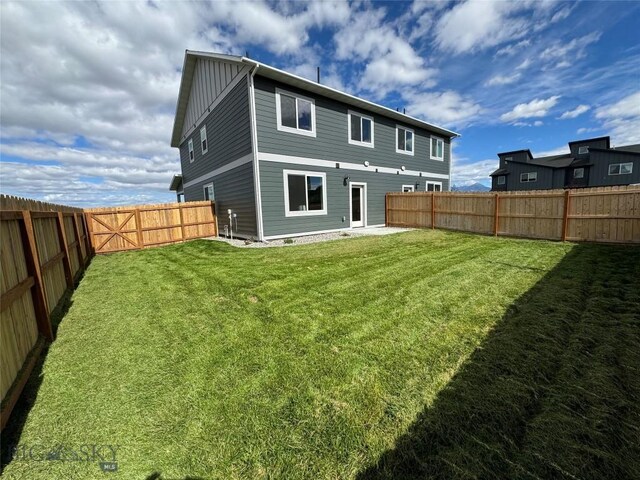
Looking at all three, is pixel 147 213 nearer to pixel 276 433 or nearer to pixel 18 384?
pixel 18 384

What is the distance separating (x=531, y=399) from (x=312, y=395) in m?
1.79

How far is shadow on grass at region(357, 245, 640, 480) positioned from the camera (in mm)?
1624

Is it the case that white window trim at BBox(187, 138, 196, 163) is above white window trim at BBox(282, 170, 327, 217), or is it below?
above

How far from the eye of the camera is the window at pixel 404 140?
48.3 ft

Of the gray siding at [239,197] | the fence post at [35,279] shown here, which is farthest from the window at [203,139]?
the fence post at [35,279]

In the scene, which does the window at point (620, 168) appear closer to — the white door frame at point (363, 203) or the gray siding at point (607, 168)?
the gray siding at point (607, 168)

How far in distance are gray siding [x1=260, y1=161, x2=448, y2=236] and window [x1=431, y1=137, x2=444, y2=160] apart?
2557 mm

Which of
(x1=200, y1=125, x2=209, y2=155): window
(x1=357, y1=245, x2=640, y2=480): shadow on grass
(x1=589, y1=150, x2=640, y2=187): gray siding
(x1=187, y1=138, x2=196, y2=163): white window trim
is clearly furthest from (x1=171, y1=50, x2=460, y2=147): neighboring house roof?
(x1=589, y1=150, x2=640, y2=187): gray siding

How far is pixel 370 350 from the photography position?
2.89 m

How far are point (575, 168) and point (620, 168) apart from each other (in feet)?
10.8

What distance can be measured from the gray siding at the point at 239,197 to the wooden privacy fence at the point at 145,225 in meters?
0.73

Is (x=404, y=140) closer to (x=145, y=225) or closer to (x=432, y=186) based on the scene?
(x=432, y=186)

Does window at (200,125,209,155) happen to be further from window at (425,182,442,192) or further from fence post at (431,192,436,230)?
window at (425,182,442,192)

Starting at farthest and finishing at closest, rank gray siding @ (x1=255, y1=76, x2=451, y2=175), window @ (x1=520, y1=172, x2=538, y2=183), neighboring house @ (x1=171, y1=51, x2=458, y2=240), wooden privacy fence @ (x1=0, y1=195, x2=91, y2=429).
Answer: window @ (x1=520, y1=172, x2=538, y2=183) < neighboring house @ (x1=171, y1=51, x2=458, y2=240) < gray siding @ (x1=255, y1=76, x2=451, y2=175) < wooden privacy fence @ (x1=0, y1=195, x2=91, y2=429)
